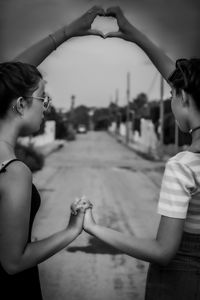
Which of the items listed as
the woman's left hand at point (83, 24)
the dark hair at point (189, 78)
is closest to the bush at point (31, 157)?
the woman's left hand at point (83, 24)

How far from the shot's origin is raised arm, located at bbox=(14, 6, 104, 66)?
2.22 meters

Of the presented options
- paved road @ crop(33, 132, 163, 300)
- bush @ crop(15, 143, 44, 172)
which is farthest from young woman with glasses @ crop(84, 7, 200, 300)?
bush @ crop(15, 143, 44, 172)

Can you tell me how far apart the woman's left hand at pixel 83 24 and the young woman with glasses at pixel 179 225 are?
0.72 metres

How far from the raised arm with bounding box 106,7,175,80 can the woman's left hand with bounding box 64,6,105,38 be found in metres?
0.05

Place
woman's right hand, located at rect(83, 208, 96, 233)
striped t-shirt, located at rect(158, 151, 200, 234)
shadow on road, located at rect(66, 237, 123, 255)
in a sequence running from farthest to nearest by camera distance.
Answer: shadow on road, located at rect(66, 237, 123, 255)
woman's right hand, located at rect(83, 208, 96, 233)
striped t-shirt, located at rect(158, 151, 200, 234)

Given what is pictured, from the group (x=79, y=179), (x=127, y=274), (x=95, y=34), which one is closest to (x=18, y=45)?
(x=95, y=34)

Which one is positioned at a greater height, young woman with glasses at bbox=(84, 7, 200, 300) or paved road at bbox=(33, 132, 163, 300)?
young woman with glasses at bbox=(84, 7, 200, 300)

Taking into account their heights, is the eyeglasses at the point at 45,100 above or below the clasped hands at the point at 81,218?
above

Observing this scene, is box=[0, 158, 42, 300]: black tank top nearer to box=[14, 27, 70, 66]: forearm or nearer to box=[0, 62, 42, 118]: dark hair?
box=[0, 62, 42, 118]: dark hair

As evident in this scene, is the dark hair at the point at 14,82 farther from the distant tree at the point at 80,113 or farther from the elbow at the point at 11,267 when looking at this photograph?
the distant tree at the point at 80,113

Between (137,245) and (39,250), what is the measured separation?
321 mm

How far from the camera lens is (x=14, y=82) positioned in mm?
1709

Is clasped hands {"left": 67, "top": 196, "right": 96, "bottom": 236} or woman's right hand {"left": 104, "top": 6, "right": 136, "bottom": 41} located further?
woman's right hand {"left": 104, "top": 6, "right": 136, "bottom": 41}

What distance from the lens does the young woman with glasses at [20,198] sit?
158 centimetres
